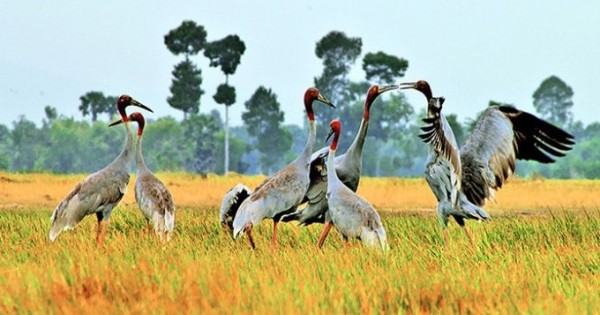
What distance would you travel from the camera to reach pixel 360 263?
27.9 feet

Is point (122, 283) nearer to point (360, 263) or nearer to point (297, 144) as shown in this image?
point (360, 263)

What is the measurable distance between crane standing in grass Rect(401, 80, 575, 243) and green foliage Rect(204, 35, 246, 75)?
195 ft

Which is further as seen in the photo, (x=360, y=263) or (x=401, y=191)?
(x=401, y=191)

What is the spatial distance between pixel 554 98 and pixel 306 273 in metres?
119

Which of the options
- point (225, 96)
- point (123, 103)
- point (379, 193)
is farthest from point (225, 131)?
point (123, 103)

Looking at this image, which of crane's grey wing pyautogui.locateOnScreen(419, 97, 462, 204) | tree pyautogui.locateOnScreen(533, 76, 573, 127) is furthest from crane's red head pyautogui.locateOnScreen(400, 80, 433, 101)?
tree pyautogui.locateOnScreen(533, 76, 573, 127)

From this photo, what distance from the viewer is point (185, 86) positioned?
73688 millimetres

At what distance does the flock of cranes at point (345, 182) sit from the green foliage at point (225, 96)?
2141 inches

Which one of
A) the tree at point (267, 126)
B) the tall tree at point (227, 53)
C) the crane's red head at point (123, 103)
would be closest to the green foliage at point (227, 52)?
the tall tree at point (227, 53)

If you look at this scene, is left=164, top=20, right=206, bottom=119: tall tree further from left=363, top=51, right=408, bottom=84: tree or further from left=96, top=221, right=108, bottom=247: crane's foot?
left=96, top=221, right=108, bottom=247: crane's foot

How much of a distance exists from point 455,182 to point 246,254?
8.22ft

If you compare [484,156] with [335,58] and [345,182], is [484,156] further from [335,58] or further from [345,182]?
[335,58]

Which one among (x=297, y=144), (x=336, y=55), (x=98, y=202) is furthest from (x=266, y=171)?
(x=98, y=202)

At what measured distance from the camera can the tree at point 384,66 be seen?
8388 cm
